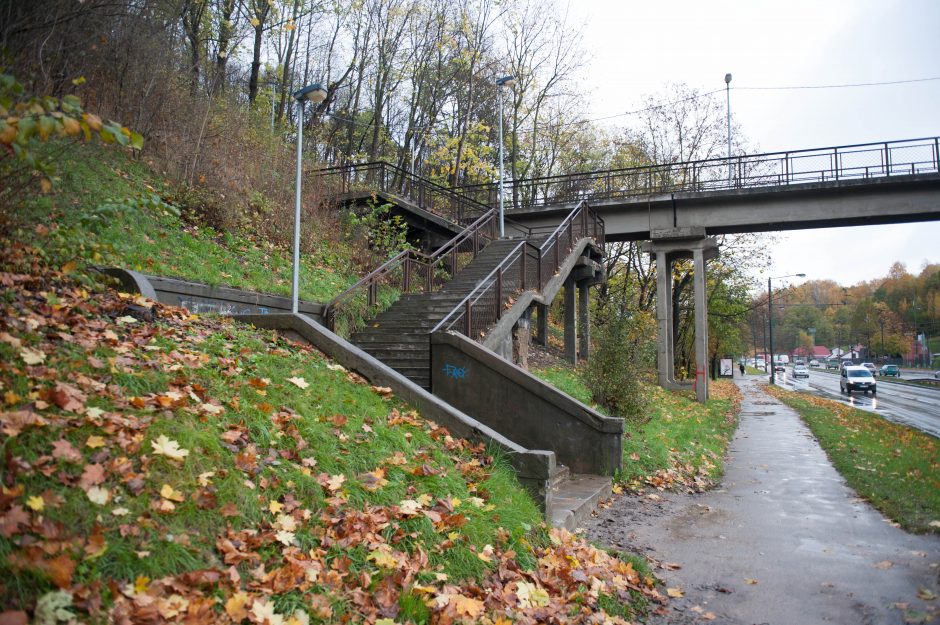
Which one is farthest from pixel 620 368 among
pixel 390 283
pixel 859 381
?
pixel 859 381

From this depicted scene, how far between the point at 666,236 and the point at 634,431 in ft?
50.8

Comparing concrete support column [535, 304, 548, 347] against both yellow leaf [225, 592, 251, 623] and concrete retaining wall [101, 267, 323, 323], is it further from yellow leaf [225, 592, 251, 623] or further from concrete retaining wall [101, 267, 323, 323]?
yellow leaf [225, 592, 251, 623]

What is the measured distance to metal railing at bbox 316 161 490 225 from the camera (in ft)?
70.5

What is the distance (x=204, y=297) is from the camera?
34.2ft

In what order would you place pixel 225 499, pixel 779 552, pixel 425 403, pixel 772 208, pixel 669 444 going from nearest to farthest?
1. pixel 225 499
2. pixel 779 552
3. pixel 425 403
4. pixel 669 444
5. pixel 772 208

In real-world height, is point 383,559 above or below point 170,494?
below

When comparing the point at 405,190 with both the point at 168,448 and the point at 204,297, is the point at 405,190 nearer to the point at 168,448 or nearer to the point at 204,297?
the point at 204,297

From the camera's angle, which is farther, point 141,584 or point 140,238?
point 140,238

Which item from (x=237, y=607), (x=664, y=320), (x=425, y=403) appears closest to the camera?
(x=237, y=607)

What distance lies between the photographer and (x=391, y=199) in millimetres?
20484

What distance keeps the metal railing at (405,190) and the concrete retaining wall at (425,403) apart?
1199cm

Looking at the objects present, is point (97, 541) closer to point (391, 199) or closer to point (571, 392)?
point (571, 392)

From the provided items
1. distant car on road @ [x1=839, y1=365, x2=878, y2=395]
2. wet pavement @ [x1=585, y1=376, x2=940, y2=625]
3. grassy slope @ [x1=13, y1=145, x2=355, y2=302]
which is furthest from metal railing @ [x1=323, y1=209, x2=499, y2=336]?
distant car on road @ [x1=839, y1=365, x2=878, y2=395]

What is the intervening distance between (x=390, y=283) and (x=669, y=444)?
756 centimetres
